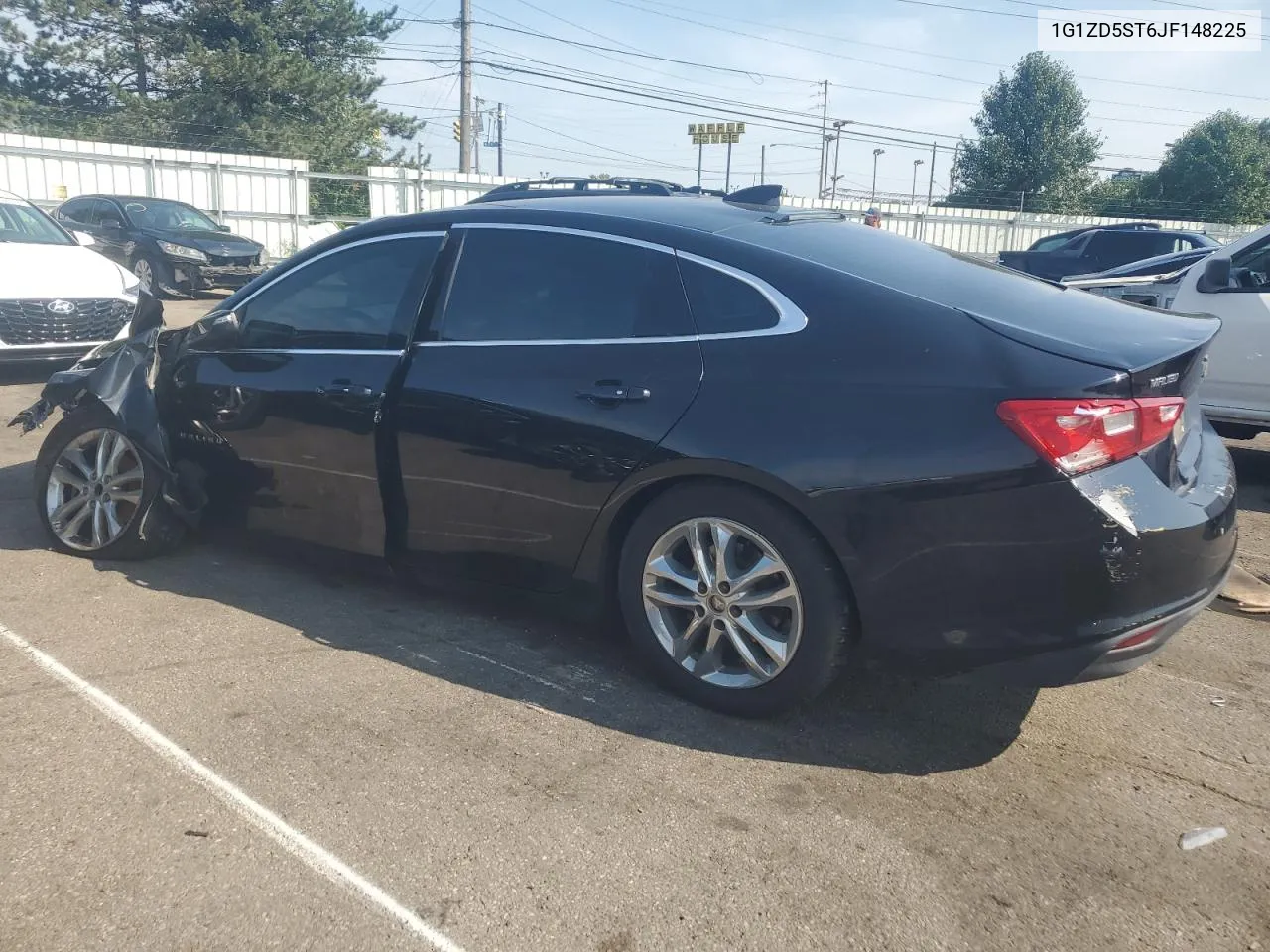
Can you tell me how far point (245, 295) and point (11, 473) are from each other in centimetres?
275

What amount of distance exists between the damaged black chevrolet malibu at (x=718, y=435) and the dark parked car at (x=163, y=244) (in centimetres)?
1372

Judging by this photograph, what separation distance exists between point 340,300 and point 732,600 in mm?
2068

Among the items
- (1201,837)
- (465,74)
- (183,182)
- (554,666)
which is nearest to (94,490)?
(554,666)

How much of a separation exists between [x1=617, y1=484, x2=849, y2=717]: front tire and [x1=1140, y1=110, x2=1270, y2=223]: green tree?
44044mm

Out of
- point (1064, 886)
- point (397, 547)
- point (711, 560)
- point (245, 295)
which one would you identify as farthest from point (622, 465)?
point (245, 295)

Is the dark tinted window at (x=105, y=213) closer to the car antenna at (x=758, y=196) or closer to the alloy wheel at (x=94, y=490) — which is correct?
the alloy wheel at (x=94, y=490)

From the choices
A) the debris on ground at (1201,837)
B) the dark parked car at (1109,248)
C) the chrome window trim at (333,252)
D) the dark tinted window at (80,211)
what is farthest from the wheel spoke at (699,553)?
the dark tinted window at (80,211)

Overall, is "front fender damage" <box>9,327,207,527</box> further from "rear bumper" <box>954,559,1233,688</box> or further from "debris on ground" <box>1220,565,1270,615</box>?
"debris on ground" <box>1220,565,1270,615</box>

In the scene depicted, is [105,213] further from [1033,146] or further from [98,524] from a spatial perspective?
[1033,146]

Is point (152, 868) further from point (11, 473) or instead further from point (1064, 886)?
point (11, 473)

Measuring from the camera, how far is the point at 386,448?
398 cm

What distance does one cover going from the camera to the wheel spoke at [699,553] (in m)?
3.35

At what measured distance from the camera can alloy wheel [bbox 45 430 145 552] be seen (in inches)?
184

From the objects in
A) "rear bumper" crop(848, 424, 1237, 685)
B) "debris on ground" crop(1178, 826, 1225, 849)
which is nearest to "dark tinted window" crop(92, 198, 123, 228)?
"rear bumper" crop(848, 424, 1237, 685)
